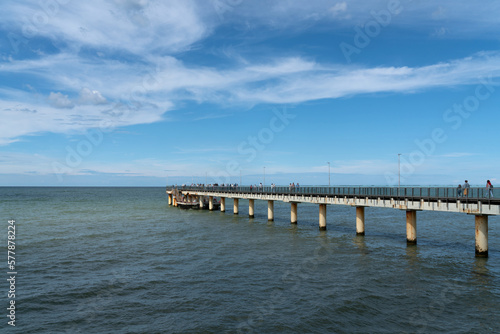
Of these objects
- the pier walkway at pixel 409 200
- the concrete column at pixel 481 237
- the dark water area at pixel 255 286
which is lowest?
the dark water area at pixel 255 286

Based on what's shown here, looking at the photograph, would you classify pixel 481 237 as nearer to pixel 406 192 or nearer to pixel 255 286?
pixel 406 192

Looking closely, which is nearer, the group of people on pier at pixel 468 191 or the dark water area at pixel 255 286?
the dark water area at pixel 255 286

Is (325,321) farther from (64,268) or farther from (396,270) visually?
(64,268)

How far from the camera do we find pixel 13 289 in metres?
21.1

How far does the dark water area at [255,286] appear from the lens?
16172mm

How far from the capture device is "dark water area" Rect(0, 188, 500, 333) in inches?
637

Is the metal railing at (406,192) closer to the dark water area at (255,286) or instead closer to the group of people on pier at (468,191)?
the group of people on pier at (468,191)

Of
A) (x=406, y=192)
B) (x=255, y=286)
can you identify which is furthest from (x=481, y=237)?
(x=255, y=286)

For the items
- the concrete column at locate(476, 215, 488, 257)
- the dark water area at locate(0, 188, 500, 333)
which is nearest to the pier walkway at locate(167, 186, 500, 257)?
the concrete column at locate(476, 215, 488, 257)

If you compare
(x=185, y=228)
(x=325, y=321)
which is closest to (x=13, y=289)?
(x=325, y=321)

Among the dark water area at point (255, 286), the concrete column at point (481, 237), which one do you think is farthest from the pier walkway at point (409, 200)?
the dark water area at point (255, 286)

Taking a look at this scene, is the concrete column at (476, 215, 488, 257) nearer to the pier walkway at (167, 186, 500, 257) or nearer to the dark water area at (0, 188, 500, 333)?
the pier walkway at (167, 186, 500, 257)

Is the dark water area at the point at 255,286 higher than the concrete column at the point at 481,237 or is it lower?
lower

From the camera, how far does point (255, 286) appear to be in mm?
21172
